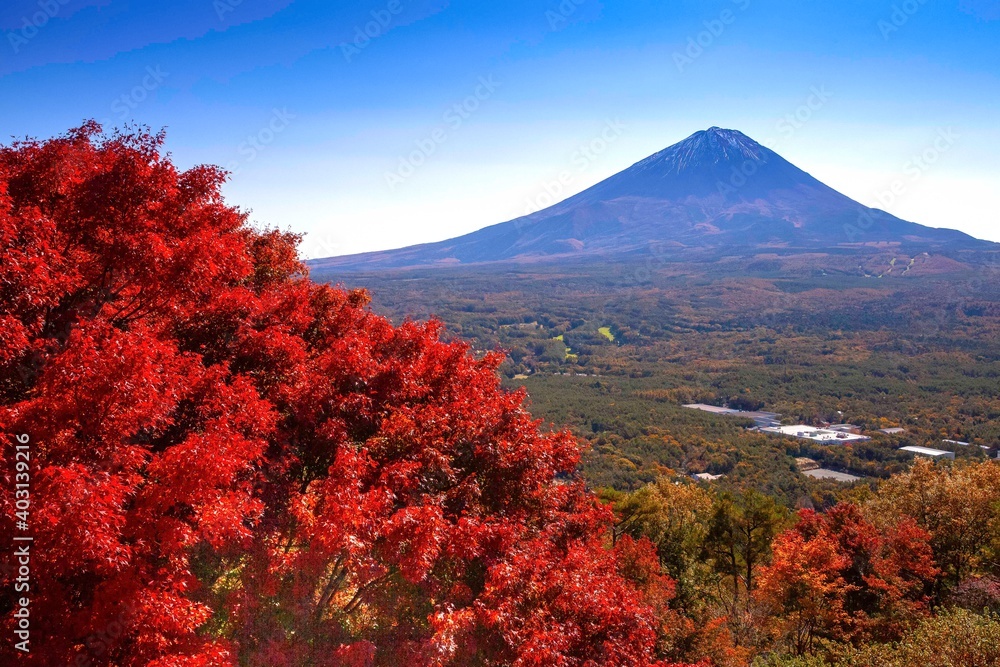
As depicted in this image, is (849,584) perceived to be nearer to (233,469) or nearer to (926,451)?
(233,469)

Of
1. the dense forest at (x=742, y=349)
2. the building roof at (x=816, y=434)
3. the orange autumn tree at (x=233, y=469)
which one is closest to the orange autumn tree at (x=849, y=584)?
the orange autumn tree at (x=233, y=469)

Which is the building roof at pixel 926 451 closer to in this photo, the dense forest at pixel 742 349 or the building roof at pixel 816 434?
the dense forest at pixel 742 349

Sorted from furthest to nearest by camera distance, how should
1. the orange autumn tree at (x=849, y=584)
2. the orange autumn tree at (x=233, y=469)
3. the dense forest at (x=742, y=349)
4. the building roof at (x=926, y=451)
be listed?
the dense forest at (x=742, y=349) → the building roof at (x=926, y=451) → the orange autumn tree at (x=849, y=584) → the orange autumn tree at (x=233, y=469)

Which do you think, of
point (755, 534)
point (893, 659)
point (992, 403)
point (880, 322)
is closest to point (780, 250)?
point (880, 322)

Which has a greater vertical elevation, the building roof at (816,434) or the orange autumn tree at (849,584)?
the orange autumn tree at (849,584)

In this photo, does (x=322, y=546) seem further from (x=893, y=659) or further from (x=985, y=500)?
(x=985, y=500)

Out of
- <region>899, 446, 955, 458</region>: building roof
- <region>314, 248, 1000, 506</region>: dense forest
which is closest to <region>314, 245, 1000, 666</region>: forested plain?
<region>314, 248, 1000, 506</region>: dense forest

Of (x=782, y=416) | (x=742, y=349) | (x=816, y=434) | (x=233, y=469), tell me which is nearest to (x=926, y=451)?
(x=816, y=434)

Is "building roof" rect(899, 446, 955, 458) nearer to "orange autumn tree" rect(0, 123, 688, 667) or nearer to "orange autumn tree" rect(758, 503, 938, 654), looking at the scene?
"orange autumn tree" rect(758, 503, 938, 654)

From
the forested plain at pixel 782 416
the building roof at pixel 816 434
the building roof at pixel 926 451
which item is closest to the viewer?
the forested plain at pixel 782 416

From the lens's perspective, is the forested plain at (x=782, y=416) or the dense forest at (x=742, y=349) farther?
the dense forest at (x=742, y=349)
